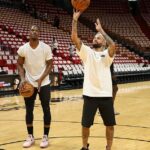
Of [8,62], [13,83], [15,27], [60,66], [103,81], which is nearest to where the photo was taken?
[103,81]

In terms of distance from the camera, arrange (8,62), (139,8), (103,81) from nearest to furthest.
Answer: (103,81), (8,62), (139,8)

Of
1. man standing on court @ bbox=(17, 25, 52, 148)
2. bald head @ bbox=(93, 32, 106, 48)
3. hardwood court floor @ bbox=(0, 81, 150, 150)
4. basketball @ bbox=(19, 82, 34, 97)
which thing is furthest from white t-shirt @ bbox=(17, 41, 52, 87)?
bald head @ bbox=(93, 32, 106, 48)

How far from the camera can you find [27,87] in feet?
19.0

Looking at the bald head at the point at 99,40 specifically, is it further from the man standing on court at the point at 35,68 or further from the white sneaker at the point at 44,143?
the white sneaker at the point at 44,143

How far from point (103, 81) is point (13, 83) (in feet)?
31.3

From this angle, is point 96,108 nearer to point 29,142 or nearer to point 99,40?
point 99,40

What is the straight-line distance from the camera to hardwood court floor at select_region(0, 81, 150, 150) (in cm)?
612

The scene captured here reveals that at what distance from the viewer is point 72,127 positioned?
764 cm

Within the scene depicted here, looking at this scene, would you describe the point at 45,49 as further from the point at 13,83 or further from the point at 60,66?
the point at 60,66

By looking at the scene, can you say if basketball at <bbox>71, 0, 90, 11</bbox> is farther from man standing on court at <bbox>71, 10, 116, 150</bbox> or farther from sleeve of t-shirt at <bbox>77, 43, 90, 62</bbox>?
sleeve of t-shirt at <bbox>77, 43, 90, 62</bbox>

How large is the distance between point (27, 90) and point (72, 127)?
212cm

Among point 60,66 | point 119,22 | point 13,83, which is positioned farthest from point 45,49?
point 119,22

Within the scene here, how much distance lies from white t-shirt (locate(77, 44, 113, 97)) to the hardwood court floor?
3.84 ft

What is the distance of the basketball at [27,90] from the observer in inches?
227
